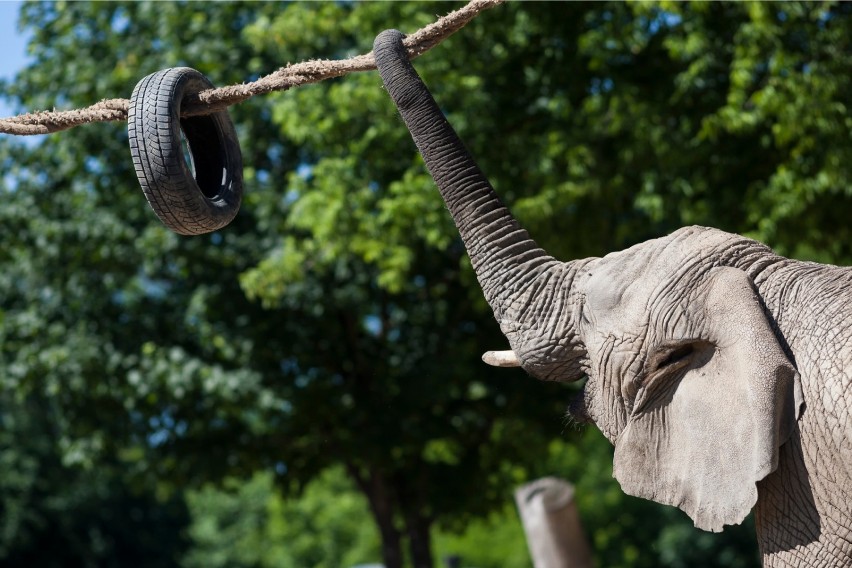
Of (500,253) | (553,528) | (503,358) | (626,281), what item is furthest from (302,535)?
(626,281)

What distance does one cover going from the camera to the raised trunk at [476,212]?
12.3 feet

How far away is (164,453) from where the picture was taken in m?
13.6

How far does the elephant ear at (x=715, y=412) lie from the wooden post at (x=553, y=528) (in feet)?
20.5

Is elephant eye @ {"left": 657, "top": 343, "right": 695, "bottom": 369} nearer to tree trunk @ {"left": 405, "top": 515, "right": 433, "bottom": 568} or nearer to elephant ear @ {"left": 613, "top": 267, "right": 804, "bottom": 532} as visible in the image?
elephant ear @ {"left": 613, "top": 267, "right": 804, "bottom": 532}

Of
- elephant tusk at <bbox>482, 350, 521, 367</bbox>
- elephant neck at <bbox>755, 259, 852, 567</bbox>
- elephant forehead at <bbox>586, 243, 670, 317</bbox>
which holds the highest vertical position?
elephant forehead at <bbox>586, 243, 670, 317</bbox>

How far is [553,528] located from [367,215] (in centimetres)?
305

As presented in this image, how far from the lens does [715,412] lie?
311 cm

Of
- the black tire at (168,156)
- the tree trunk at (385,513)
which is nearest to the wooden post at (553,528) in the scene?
the tree trunk at (385,513)

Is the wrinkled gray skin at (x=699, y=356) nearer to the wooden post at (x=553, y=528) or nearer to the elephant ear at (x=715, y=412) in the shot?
the elephant ear at (x=715, y=412)

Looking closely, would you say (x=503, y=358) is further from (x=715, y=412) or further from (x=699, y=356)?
(x=715, y=412)

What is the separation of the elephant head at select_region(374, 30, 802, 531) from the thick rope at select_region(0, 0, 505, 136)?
0.28 feet

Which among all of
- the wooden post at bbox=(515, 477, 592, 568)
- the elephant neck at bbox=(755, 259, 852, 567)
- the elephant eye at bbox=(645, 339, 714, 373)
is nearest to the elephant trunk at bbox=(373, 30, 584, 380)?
the elephant eye at bbox=(645, 339, 714, 373)

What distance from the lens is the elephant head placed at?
9.97 feet

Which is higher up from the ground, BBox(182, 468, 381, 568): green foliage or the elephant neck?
the elephant neck
